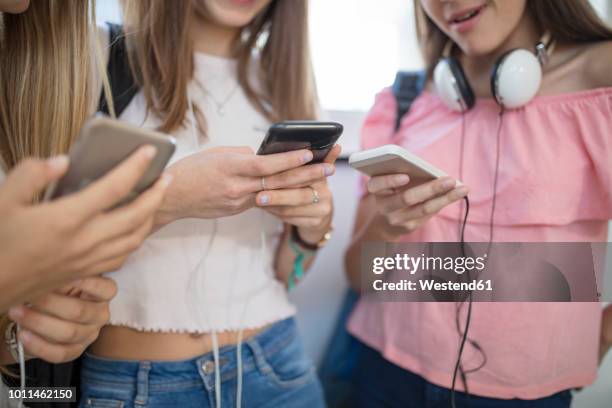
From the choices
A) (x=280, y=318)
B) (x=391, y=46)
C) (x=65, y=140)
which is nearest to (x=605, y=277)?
(x=280, y=318)

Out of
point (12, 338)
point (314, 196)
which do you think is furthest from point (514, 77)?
point (12, 338)

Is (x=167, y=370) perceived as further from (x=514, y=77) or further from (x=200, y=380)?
(x=514, y=77)

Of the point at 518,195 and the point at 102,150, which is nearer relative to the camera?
the point at 102,150

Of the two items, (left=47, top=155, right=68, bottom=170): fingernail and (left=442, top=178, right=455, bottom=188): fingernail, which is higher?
(left=47, top=155, right=68, bottom=170): fingernail

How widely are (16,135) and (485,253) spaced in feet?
2.73

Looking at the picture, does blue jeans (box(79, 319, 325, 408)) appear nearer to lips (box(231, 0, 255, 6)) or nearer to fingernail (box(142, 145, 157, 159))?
fingernail (box(142, 145, 157, 159))

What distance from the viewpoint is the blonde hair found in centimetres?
66

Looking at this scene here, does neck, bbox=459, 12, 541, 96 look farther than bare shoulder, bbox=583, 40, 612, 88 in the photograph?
Yes

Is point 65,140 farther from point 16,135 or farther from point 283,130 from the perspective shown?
point 283,130

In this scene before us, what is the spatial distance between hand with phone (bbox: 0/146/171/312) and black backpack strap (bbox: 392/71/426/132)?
2.41ft

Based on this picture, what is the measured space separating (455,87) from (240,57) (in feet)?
1.60

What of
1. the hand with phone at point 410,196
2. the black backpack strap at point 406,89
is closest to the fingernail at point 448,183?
the hand with phone at point 410,196

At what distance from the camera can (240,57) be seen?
3.20 feet

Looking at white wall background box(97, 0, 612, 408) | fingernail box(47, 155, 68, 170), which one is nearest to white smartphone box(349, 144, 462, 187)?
fingernail box(47, 155, 68, 170)
